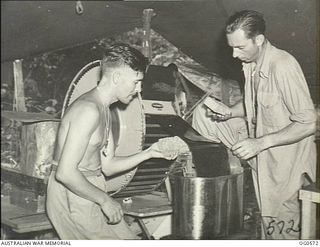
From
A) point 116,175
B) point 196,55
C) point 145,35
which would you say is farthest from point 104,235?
point 196,55

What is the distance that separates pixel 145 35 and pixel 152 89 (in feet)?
0.80

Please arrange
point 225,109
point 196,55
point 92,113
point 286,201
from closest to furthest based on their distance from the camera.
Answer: point 92,113, point 286,201, point 225,109, point 196,55

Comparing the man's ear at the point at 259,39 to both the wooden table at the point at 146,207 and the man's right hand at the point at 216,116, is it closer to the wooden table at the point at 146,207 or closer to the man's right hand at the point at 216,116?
the man's right hand at the point at 216,116

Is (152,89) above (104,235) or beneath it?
above

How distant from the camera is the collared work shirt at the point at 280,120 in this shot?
1207 mm

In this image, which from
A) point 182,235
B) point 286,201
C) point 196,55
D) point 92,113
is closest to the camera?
point 92,113

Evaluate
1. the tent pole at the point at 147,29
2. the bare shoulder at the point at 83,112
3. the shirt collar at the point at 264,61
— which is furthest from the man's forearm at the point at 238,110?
the bare shoulder at the point at 83,112

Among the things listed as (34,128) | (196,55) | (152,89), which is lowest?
(34,128)

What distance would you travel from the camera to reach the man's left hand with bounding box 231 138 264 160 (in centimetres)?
121

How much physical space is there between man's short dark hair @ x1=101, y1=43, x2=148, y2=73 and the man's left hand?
36cm

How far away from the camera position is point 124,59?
1100 millimetres

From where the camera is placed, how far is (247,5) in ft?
4.07

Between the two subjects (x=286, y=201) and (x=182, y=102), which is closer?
(x=286, y=201)

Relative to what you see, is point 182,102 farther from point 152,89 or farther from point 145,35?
point 145,35
